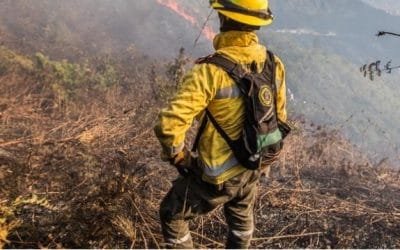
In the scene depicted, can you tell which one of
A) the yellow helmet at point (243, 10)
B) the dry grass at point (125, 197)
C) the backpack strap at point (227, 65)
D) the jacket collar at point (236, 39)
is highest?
the yellow helmet at point (243, 10)

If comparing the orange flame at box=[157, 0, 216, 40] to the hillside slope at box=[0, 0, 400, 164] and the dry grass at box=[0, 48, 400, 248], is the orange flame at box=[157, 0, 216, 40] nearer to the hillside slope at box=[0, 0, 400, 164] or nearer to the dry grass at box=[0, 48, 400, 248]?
the hillside slope at box=[0, 0, 400, 164]

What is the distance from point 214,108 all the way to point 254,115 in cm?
21

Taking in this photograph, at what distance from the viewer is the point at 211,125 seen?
8.80 ft

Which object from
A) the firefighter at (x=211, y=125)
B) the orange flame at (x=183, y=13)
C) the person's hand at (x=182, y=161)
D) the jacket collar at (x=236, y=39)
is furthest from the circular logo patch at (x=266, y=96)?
the orange flame at (x=183, y=13)

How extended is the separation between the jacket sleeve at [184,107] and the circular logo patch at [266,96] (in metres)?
0.27

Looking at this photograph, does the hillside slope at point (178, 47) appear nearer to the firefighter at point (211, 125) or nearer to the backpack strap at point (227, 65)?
the firefighter at point (211, 125)

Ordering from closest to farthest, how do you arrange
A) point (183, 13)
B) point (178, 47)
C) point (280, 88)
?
point (280, 88), point (178, 47), point (183, 13)

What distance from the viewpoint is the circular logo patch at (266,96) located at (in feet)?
8.66

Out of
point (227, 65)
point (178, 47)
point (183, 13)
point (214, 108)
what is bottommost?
point (178, 47)

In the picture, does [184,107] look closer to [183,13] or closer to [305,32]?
[183,13]

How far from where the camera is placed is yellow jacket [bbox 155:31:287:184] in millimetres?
2471

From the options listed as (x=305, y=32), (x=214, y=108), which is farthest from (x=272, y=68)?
(x=305, y=32)

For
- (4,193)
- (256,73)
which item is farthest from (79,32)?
(256,73)

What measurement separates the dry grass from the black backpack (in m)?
0.90
